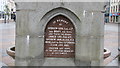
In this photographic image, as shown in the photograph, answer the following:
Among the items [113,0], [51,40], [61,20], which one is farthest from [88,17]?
[113,0]

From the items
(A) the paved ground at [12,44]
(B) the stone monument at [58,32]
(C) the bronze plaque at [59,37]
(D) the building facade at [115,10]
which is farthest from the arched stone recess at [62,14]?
(D) the building facade at [115,10]

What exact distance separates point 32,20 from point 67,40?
107 centimetres

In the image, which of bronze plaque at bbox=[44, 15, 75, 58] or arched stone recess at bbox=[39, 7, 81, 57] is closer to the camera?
arched stone recess at bbox=[39, 7, 81, 57]

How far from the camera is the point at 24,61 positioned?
15.9 feet

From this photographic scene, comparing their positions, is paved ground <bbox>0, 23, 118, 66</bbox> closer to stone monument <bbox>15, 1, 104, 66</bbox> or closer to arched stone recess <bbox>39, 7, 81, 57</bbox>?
stone monument <bbox>15, 1, 104, 66</bbox>

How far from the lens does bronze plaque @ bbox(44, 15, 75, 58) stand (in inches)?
193

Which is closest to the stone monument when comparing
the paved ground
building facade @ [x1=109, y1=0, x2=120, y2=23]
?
the paved ground

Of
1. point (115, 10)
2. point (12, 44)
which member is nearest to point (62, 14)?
point (12, 44)

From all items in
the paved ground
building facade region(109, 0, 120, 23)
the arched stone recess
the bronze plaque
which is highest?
building facade region(109, 0, 120, 23)

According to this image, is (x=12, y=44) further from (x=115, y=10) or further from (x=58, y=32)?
(x=115, y=10)

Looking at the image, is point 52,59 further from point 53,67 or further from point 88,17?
point 88,17

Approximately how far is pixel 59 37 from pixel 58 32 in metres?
0.14

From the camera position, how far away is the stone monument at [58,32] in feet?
15.6

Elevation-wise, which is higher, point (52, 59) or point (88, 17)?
point (88, 17)
